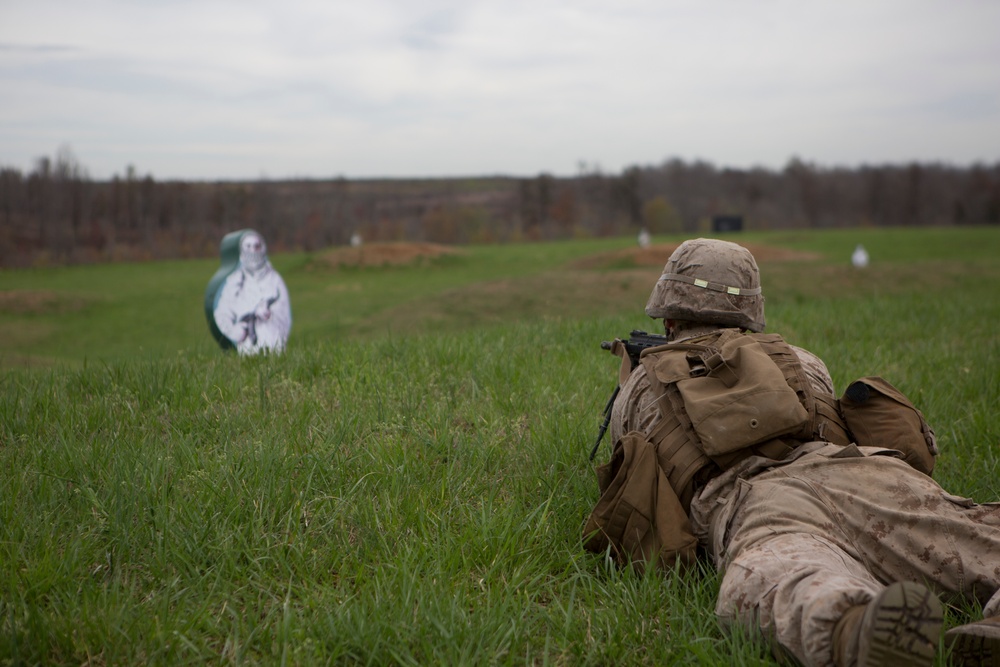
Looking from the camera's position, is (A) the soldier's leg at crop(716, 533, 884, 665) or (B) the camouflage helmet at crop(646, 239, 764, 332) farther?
(B) the camouflage helmet at crop(646, 239, 764, 332)

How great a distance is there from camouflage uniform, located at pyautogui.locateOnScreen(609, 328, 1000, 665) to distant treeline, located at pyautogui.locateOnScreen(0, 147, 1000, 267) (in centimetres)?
3577

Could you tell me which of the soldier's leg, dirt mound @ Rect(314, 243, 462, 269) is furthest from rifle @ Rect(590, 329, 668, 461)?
dirt mound @ Rect(314, 243, 462, 269)

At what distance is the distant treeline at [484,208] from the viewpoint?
41188 mm

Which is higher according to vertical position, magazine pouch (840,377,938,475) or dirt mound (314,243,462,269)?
dirt mound (314,243,462,269)

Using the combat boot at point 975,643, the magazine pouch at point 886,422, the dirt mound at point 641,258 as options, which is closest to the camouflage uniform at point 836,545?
the combat boot at point 975,643

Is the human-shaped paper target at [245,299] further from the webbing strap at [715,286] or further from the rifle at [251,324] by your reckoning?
the webbing strap at [715,286]

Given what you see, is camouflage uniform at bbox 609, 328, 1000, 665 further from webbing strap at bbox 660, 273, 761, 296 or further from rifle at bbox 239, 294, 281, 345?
rifle at bbox 239, 294, 281, 345

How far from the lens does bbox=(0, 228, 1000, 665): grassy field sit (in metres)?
2.55

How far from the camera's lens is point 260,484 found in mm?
3432

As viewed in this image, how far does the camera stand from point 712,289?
11.1ft

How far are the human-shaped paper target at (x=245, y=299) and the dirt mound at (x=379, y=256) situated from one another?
71.1 feet

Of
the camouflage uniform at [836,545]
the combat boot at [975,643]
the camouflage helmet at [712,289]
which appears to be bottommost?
the combat boot at [975,643]

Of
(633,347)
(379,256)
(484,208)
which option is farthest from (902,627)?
(484,208)

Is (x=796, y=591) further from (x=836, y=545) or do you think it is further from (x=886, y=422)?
(x=886, y=422)
